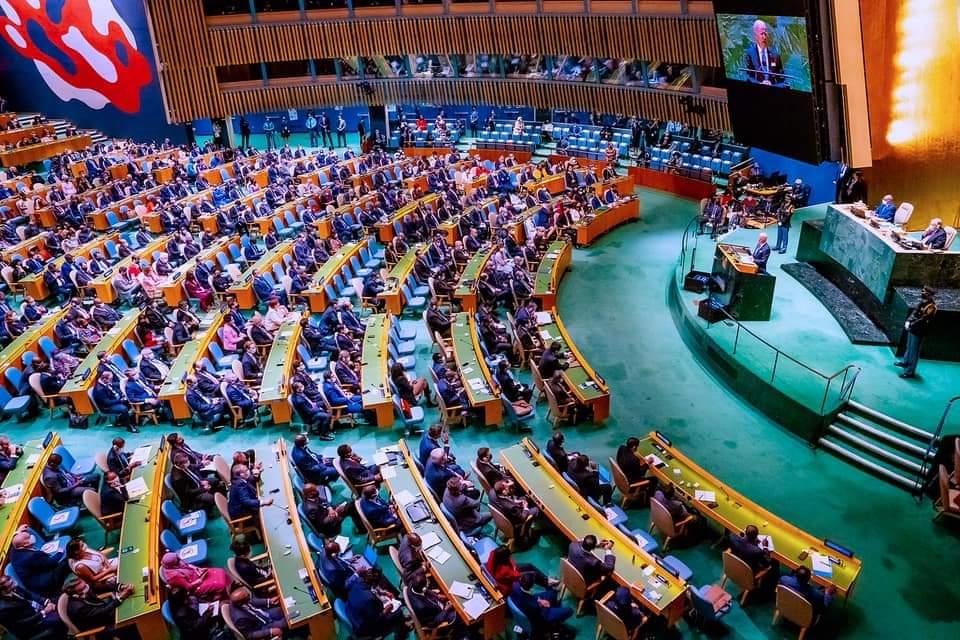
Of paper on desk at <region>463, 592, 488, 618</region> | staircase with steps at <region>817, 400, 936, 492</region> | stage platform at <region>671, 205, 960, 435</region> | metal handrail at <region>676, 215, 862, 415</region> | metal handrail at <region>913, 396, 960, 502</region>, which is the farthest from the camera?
stage platform at <region>671, 205, 960, 435</region>

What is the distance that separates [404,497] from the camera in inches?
334

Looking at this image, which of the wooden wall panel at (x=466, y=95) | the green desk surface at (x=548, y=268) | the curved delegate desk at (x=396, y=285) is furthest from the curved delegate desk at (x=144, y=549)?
the wooden wall panel at (x=466, y=95)

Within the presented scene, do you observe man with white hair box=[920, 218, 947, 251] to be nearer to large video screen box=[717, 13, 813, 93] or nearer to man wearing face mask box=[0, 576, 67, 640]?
large video screen box=[717, 13, 813, 93]

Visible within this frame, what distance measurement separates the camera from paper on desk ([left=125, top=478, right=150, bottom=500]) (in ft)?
28.3

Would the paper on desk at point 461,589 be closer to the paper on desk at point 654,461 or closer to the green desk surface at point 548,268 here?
the paper on desk at point 654,461

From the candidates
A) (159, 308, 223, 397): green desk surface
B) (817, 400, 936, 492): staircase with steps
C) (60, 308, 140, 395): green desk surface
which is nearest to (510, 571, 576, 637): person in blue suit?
(817, 400, 936, 492): staircase with steps

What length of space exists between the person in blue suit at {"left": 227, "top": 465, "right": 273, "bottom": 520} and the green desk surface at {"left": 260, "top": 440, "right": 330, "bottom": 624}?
0.40ft

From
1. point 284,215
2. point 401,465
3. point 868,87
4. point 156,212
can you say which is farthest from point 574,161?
point 401,465

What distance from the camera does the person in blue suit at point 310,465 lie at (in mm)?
9203

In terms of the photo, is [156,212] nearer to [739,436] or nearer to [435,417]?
[435,417]

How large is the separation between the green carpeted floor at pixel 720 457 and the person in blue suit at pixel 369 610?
1.41 m

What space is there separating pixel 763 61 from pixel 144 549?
46.0 ft

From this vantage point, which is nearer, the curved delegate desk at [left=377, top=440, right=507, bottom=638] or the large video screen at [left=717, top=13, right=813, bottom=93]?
the curved delegate desk at [left=377, top=440, right=507, bottom=638]

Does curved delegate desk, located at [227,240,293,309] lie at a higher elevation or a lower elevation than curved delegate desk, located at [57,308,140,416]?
higher
